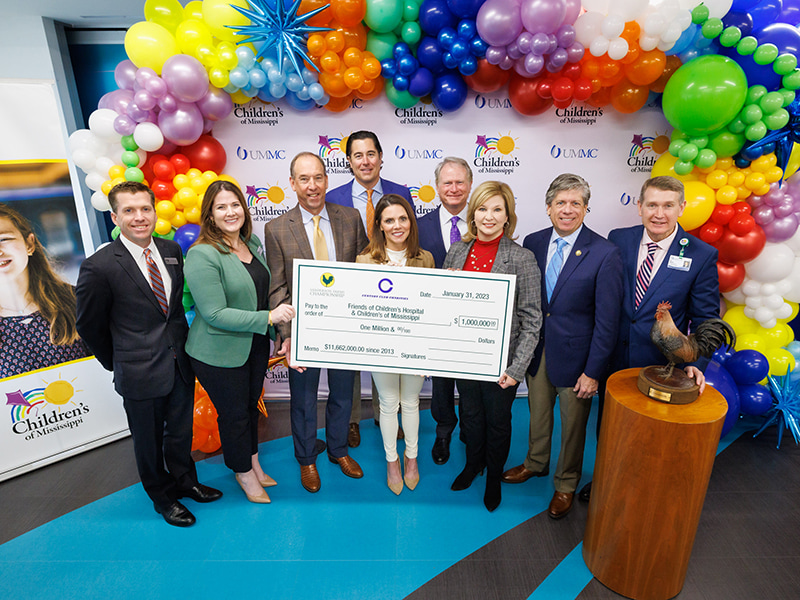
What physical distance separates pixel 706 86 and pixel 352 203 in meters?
2.47

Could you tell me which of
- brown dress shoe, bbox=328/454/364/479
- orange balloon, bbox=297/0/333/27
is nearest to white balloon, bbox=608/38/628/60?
orange balloon, bbox=297/0/333/27

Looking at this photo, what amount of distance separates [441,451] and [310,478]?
0.93 m

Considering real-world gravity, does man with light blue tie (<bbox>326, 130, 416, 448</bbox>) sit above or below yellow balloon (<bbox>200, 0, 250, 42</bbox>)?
below

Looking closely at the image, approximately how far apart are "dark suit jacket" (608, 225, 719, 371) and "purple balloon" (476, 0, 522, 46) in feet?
4.85

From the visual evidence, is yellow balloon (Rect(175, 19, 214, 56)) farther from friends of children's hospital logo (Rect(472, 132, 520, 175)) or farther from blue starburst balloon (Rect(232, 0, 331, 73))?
friends of children's hospital logo (Rect(472, 132, 520, 175))

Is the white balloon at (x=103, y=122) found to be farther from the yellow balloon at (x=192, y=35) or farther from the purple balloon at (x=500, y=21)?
the purple balloon at (x=500, y=21)

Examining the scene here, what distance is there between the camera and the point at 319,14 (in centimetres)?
303

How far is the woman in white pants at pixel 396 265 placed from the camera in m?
2.47

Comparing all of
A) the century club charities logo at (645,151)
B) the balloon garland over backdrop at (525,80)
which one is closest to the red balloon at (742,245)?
the balloon garland over backdrop at (525,80)

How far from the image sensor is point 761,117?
2.89 m

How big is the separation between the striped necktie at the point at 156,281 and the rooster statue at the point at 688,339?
244 centimetres

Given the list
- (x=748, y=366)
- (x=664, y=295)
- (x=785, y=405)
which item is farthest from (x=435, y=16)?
(x=785, y=405)

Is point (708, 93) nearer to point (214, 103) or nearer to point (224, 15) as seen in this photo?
point (224, 15)

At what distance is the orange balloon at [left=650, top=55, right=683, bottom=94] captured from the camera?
312cm
